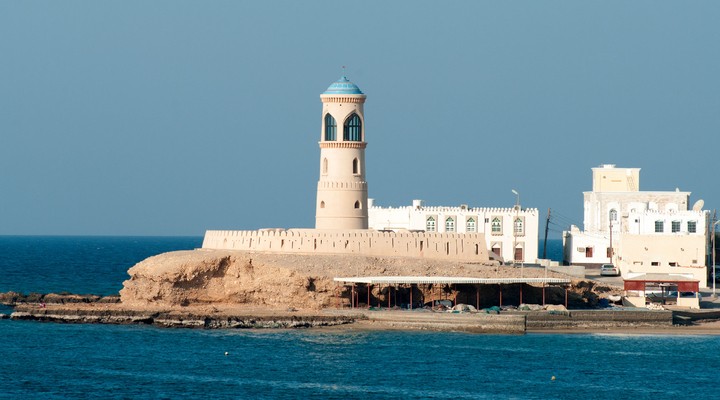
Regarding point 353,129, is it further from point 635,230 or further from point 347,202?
point 635,230

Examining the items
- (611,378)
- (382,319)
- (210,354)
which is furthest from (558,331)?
(210,354)

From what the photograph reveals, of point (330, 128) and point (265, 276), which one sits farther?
point (330, 128)

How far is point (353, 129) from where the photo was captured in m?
73.3

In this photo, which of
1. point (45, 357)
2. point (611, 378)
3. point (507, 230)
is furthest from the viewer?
point (507, 230)

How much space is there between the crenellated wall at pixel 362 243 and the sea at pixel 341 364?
8.72 m

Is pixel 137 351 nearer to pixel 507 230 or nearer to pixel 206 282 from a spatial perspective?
pixel 206 282

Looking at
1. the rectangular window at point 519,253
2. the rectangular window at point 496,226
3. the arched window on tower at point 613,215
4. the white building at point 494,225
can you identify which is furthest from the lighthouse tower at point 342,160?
the arched window on tower at point 613,215

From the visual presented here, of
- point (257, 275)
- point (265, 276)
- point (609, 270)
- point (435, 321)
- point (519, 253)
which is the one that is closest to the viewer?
point (435, 321)

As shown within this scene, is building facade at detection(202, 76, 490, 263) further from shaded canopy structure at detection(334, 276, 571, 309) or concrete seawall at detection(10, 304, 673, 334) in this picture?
concrete seawall at detection(10, 304, 673, 334)

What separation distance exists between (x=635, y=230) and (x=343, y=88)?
70.2 feet

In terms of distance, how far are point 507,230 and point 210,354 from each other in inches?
1403

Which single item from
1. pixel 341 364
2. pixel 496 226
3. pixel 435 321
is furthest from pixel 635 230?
pixel 341 364

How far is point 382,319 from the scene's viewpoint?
63594mm

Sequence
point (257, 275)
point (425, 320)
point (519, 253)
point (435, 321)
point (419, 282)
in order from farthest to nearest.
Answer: point (519, 253)
point (257, 275)
point (419, 282)
point (425, 320)
point (435, 321)
